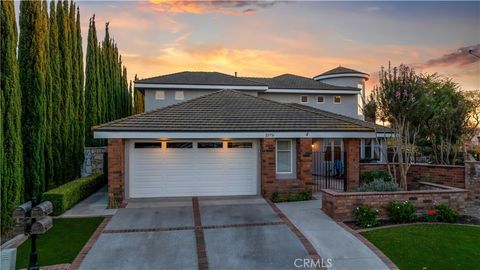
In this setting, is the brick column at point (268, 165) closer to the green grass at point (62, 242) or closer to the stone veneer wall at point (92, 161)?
the green grass at point (62, 242)

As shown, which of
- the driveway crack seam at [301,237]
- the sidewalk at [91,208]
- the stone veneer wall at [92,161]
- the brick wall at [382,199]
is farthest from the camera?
the stone veneer wall at [92,161]

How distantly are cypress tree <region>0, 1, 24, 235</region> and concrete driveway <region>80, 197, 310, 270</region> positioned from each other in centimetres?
301

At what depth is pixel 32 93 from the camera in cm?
1105

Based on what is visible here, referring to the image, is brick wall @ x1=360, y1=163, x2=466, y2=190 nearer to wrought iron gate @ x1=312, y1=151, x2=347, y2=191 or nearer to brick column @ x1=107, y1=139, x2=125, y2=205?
wrought iron gate @ x1=312, y1=151, x2=347, y2=191

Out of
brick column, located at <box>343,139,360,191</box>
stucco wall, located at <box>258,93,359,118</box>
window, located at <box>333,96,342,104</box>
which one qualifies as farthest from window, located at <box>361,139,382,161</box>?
brick column, located at <box>343,139,360,191</box>

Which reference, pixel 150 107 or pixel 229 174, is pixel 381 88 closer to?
pixel 229 174

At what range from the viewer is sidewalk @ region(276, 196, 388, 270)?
619 centimetres

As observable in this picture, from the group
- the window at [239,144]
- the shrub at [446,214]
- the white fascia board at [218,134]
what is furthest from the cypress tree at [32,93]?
the shrub at [446,214]

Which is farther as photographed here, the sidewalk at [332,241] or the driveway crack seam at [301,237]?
the driveway crack seam at [301,237]

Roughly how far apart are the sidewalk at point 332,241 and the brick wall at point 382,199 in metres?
0.44

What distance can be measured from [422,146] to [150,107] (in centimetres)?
2320

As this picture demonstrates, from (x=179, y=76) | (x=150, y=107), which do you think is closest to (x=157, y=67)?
(x=179, y=76)

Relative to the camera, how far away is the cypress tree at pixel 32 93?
10773 millimetres

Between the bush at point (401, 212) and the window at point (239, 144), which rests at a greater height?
the window at point (239, 144)
